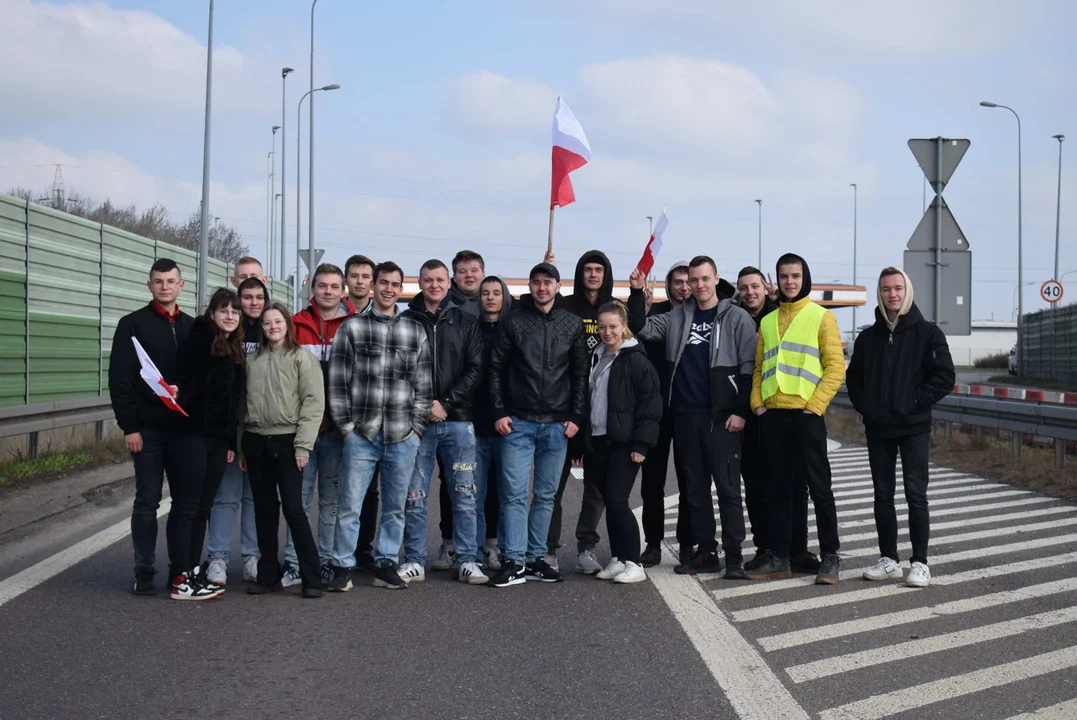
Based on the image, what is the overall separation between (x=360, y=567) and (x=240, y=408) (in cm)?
152

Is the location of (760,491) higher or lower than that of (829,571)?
higher

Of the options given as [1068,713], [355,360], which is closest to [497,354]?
[355,360]

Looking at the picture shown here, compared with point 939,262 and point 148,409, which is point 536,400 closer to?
point 148,409

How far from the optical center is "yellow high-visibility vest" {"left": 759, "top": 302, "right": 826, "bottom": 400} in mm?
8188

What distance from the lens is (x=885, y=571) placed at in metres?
7.98

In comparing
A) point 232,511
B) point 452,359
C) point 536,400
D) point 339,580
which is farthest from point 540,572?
point 232,511

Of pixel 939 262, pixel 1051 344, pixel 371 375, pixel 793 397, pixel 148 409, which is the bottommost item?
pixel 148 409

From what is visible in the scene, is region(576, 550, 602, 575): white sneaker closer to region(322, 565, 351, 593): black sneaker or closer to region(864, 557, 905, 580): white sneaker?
region(322, 565, 351, 593): black sneaker

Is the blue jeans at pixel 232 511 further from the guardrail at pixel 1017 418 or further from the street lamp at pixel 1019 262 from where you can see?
the street lamp at pixel 1019 262

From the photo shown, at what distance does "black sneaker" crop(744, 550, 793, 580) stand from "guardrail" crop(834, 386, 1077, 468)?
4.78 m

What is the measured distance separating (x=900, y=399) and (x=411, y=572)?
3.32 metres

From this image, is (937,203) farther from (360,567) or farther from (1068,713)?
(1068,713)

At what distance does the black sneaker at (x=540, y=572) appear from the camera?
26.7 feet

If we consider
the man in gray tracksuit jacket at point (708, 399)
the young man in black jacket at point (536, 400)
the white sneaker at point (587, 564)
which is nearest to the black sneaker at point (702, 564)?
the man in gray tracksuit jacket at point (708, 399)
